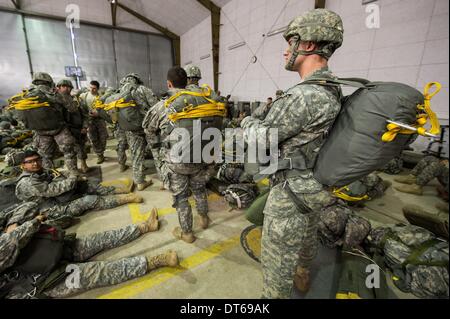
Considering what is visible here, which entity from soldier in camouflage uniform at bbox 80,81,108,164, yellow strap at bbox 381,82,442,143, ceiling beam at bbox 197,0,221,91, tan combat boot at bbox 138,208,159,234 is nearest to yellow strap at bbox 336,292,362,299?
yellow strap at bbox 381,82,442,143

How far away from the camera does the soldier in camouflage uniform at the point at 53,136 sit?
4214 millimetres

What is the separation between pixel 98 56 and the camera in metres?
13.5

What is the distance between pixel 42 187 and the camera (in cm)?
297

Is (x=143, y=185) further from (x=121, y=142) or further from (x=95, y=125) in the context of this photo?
(x=95, y=125)

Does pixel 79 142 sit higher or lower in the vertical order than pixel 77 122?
lower

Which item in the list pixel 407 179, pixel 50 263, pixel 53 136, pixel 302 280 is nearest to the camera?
pixel 50 263

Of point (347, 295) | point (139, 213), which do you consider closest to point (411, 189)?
point (347, 295)

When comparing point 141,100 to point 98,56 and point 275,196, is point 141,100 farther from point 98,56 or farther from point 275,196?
point 98,56

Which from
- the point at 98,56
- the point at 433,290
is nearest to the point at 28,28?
the point at 98,56

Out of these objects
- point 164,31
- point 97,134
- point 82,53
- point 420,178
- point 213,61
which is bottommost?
point 420,178

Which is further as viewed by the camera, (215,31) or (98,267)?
(215,31)

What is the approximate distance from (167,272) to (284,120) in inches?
83.9

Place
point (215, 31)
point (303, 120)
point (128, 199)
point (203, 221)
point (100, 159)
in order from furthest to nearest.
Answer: point (215, 31) < point (100, 159) < point (128, 199) < point (203, 221) < point (303, 120)

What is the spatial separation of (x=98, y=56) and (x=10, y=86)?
16.7 ft
